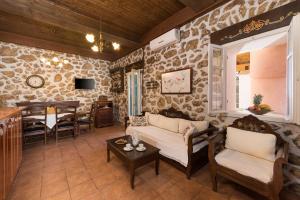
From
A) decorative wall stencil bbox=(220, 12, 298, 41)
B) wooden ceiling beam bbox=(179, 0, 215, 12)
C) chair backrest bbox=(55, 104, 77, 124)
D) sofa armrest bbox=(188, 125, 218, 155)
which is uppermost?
wooden ceiling beam bbox=(179, 0, 215, 12)

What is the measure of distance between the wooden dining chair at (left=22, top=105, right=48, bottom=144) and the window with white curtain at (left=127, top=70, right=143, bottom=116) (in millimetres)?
2627

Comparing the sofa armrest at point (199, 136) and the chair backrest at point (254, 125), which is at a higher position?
the chair backrest at point (254, 125)

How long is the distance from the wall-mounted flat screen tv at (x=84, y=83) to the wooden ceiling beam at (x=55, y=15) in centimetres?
234

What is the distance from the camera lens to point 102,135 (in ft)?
13.9

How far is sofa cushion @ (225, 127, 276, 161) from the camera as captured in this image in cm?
174

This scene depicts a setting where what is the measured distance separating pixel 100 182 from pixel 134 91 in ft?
11.2

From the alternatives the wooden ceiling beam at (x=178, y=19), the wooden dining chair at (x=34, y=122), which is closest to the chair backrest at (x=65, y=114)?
the wooden dining chair at (x=34, y=122)

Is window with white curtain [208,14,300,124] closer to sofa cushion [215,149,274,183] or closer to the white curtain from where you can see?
the white curtain

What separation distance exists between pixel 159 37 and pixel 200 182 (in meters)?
3.29

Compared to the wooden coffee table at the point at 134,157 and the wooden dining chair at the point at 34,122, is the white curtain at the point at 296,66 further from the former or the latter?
the wooden dining chair at the point at 34,122

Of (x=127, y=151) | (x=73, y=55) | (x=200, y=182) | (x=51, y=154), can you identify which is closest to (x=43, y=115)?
(x=51, y=154)

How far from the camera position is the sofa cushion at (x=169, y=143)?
7.21 ft

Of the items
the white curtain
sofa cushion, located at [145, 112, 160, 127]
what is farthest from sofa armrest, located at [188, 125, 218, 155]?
sofa cushion, located at [145, 112, 160, 127]

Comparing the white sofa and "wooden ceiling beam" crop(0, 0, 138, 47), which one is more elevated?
"wooden ceiling beam" crop(0, 0, 138, 47)
